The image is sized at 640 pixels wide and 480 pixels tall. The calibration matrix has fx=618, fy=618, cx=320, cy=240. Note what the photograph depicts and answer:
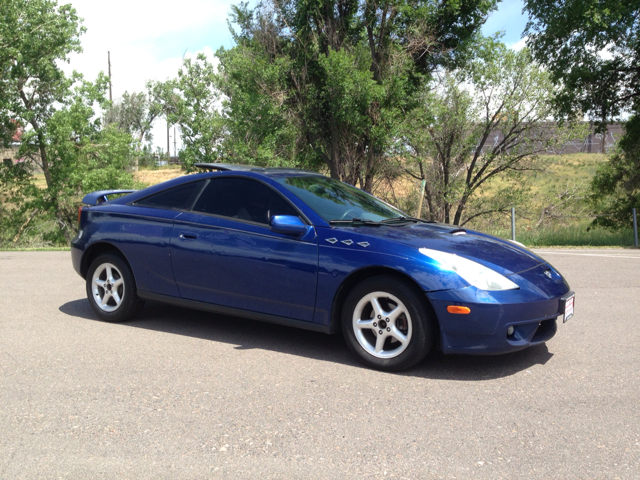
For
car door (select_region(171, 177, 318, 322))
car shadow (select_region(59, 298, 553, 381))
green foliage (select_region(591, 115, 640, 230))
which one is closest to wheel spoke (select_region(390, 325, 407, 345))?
car shadow (select_region(59, 298, 553, 381))

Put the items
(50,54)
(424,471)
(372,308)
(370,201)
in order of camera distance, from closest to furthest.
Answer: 1. (424,471)
2. (372,308)
3. (370,201)
4. (50,54)

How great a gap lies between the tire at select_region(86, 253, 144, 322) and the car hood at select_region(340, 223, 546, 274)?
248 centimetres

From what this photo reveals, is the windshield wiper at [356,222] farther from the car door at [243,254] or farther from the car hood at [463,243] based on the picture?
the car door at [243,254]

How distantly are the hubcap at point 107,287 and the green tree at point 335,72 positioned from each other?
1503 centimetres

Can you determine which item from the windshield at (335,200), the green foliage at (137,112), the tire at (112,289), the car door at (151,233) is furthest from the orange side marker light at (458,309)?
the green foliage at (137,112)

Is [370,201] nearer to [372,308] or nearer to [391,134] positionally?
[372,308]

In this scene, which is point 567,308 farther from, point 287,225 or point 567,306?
point 287,225

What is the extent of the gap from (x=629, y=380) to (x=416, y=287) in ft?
5.37

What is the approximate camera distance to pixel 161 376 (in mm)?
4543

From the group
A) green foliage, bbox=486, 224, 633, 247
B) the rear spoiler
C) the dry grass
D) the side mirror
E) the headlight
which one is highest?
the dry grass

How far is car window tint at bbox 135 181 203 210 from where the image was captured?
586cm

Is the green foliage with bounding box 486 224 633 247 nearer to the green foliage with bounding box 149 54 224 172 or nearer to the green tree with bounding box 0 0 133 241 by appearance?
the green foliage with bounding box 149 54 224 172

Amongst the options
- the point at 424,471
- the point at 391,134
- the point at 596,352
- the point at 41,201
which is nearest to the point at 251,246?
the point at 424,471

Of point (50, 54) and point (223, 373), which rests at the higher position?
point (50, 54)
